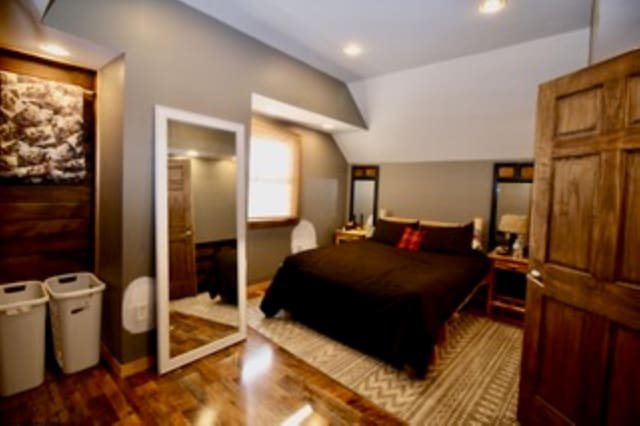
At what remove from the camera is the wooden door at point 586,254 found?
4.25ft

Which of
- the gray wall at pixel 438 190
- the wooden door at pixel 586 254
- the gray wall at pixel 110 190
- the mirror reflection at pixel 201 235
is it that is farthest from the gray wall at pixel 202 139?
the gray wall at pixel 438 190

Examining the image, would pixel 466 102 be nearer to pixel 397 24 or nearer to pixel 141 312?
pixel 397 24

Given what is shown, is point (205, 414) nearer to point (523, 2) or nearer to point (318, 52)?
point (318, 52)

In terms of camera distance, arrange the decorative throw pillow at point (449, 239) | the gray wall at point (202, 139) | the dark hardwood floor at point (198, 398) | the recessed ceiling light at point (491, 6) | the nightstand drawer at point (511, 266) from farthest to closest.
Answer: the decorative throw pillow at point (449, 239), the nightstand drawer at point (511, 266), the gray wall at point (202, 139), the recessed ceiling light at point (491, 6), the dark hardwood floor at point (198, 398)

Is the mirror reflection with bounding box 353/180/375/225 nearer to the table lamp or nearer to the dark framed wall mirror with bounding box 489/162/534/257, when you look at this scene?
the dark framed wall mirror with bounding box 489/162/534/257

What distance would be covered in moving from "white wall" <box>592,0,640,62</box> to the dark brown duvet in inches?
72.8

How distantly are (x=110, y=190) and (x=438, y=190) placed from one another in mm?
3893

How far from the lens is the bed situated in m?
2.26

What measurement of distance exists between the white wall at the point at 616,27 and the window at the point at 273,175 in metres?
3.19

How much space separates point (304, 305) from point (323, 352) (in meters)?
0.51

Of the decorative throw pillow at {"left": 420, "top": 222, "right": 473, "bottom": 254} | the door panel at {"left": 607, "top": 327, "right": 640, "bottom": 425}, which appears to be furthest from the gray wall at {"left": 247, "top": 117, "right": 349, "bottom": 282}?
the door panel at {"left": 607, "top": 327, "right": 640, "bottom": 425}

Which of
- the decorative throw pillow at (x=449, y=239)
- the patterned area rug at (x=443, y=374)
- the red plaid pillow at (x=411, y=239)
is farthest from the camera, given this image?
the red plaid pillow at (x=411, y=239)

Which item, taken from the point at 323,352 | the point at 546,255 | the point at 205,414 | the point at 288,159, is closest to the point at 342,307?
the point at 323,352

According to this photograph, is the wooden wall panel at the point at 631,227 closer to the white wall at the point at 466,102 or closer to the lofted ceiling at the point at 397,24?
the lofted ceiling at the point at 397,24
